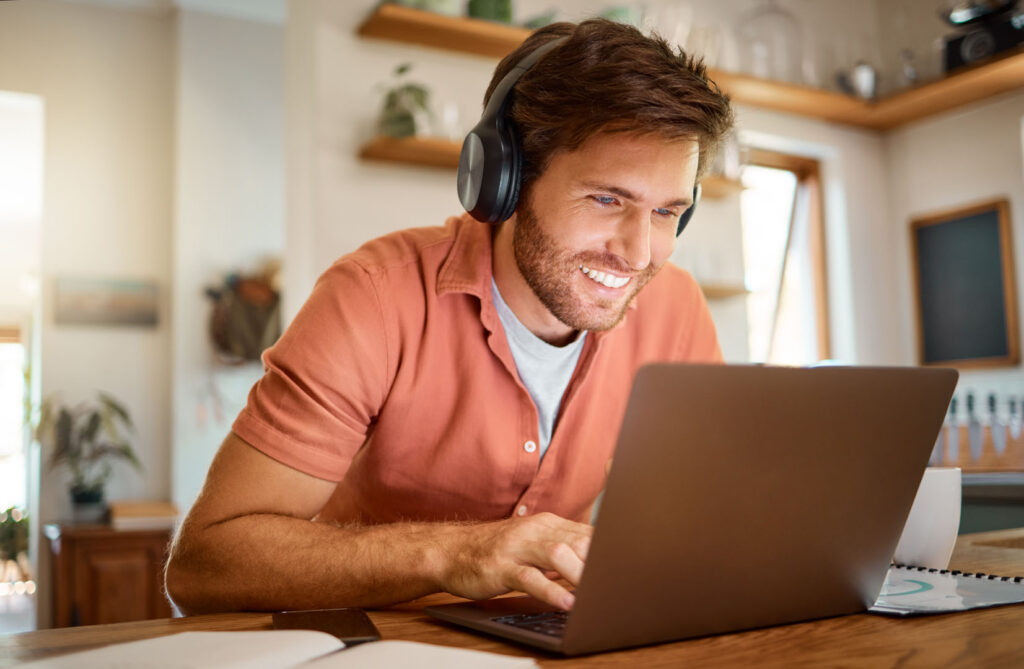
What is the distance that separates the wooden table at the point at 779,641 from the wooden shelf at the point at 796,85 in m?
2.45

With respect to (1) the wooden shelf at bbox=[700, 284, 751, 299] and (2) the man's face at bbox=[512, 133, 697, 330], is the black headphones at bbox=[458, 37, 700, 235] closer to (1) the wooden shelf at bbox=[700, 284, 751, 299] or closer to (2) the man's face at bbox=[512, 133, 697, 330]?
(2) the man's face at bbox=[512, 133, 697, 330]

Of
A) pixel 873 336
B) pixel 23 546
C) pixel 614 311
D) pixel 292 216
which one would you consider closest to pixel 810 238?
pixel 873 336

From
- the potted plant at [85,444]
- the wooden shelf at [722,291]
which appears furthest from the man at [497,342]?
the potted plant at [85,444]

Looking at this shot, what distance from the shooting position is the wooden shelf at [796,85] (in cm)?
298

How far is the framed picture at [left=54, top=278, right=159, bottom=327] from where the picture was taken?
14.5 ft

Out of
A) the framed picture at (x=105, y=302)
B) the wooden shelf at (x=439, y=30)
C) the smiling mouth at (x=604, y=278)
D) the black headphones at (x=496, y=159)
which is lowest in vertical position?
the smiling mouth at (x=604, y=278)

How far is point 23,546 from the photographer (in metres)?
5.29

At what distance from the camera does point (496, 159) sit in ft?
4.14

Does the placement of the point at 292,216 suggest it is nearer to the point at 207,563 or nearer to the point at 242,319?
the point at 242,319

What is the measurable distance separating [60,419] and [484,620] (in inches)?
154

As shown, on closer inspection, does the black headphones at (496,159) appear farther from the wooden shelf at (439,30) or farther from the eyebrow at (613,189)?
the wooden shelf at (439,30)

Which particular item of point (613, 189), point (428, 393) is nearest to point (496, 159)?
point (613, 189)

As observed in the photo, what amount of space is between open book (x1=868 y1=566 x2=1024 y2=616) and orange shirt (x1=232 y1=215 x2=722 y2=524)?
48cm

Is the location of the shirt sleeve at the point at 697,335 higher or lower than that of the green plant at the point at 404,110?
lower
